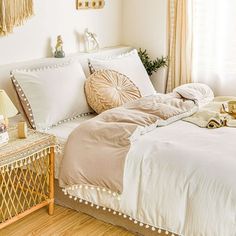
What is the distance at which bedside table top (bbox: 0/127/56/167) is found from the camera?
2508mm

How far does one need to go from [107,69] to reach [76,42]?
47 cm

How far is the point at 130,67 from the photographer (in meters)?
3.77

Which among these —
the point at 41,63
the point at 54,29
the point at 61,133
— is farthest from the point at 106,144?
the point at 54,29

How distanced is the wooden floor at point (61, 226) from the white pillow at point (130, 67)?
1230 mm

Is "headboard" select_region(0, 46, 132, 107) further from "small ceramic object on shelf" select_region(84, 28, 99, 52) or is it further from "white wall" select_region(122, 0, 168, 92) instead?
"white wall" select_region(122, 0, 168, 92)

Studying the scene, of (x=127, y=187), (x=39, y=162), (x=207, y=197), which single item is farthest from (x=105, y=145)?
(x=207, y=197)

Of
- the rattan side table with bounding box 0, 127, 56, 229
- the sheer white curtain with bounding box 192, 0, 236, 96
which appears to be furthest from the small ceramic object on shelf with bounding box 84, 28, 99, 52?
the rattan side table with bounding box 0, 127, 56, 229

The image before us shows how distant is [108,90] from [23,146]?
0.96 meters

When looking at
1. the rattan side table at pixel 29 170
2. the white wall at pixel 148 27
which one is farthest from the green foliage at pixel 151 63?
the rattan side table at pixel 29 170

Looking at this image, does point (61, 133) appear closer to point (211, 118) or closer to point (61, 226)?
point (61, 226)

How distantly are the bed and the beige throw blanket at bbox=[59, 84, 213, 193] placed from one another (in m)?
0.05

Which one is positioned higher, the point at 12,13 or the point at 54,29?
the point at 12,13

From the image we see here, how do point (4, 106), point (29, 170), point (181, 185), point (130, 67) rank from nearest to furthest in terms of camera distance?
point (181, 185) < point (4, 106) < point (29, 170) < point (130, 67)

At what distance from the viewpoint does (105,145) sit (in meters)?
2.66
